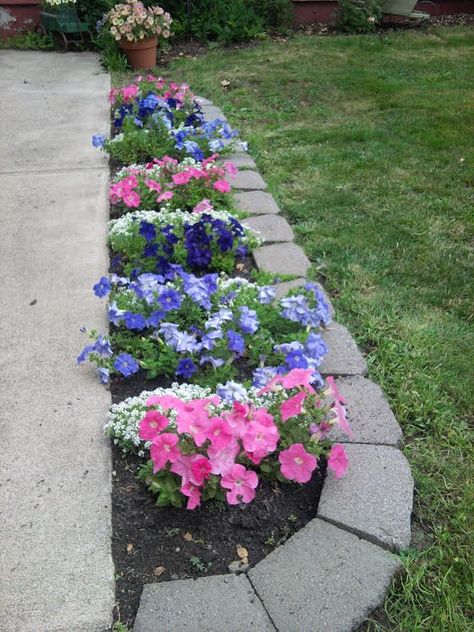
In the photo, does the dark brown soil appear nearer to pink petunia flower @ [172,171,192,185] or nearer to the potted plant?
pink petunia flower @ [172,171,192,185]

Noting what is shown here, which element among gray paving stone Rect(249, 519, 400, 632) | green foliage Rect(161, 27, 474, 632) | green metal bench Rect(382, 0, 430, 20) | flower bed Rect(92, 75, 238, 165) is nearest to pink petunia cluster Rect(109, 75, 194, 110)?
flower bed Rect(92, 75, 238, 165)

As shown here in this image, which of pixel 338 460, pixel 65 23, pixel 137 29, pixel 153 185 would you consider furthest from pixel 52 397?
pixel 65 23

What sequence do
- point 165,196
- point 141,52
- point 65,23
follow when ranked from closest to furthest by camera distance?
point 165,196
point 141,52
point 65,23

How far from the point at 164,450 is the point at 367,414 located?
2.29ft

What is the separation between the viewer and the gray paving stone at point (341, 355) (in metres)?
2.24

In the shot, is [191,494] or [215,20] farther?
[215,20]

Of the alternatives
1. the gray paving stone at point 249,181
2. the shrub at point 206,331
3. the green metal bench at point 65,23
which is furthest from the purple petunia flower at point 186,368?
the green metal bench at point 65,23

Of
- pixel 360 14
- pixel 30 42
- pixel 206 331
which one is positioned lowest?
pixel 30 42

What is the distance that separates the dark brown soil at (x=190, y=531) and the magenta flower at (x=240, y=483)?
0.10 metres

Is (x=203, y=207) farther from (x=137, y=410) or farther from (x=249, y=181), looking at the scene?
(x=137, y=410)

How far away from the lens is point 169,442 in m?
1.68

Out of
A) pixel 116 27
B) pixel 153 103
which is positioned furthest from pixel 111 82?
pixel 153 103

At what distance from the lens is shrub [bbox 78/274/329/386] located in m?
2.16

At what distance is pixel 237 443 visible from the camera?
172 cm
